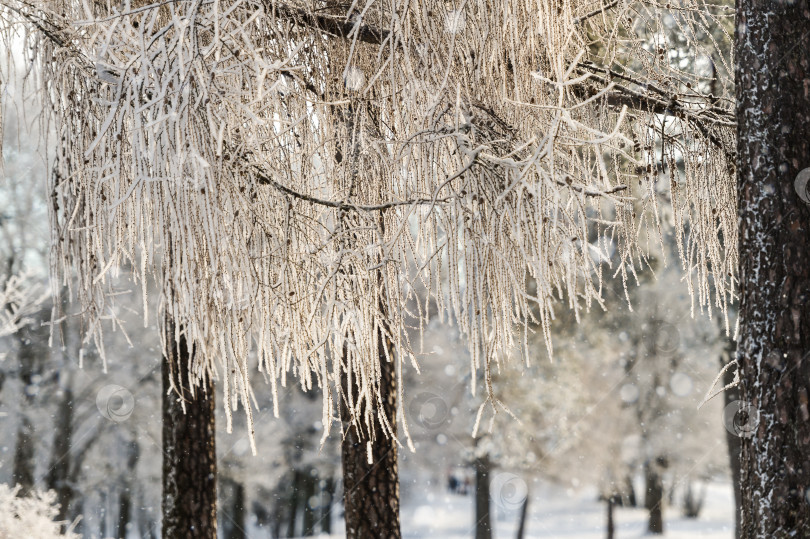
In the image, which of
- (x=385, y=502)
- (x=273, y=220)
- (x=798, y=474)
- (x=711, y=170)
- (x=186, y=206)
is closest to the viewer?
(x=186, y=206)

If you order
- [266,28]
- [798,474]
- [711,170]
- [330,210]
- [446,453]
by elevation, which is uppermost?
[266,28]

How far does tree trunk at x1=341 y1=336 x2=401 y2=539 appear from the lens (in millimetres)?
4102

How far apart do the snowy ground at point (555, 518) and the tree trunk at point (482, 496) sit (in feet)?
1.44

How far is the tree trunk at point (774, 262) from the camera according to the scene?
76.7 inches

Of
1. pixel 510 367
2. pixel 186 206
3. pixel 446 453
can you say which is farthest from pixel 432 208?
pixel 446 453

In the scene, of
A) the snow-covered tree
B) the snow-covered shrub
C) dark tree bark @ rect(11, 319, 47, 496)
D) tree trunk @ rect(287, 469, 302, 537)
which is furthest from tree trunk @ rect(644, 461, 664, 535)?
dark tree bark @ rect(11, 319, 47, 496)

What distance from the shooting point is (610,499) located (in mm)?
10453

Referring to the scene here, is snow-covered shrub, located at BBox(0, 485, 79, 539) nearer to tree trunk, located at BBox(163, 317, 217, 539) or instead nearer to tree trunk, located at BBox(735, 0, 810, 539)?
tree trunk, located at BBox(163, 317, 217, 539)

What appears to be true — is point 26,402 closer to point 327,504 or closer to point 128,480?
point 128,480

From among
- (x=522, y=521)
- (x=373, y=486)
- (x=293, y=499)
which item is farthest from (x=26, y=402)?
(x=373, y=486)

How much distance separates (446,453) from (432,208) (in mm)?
9397

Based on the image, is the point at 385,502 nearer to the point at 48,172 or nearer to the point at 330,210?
the point at 330,210

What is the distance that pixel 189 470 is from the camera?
14.6ft

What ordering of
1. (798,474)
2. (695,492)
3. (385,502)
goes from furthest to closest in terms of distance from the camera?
(695,492)
(385,502)
(798,474)
